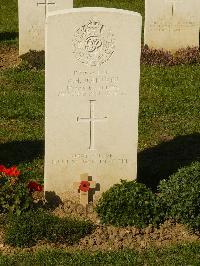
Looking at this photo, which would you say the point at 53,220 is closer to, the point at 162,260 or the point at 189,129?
Result: the point at 162,260

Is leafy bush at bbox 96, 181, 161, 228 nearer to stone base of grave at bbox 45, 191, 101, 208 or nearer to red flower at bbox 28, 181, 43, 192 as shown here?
stone base of grave at bbox 45, 191, 101, 208

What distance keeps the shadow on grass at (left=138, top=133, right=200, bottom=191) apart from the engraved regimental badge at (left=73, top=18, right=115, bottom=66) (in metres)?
1.87

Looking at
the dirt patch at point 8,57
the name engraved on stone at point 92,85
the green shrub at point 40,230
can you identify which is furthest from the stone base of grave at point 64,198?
the dirt patch at point 8,57

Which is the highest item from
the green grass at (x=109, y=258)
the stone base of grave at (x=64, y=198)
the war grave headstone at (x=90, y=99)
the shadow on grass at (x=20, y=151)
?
the war grave headstone at (x=90, y=99)

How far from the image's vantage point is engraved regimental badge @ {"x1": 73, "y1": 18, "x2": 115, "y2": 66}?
8102mm

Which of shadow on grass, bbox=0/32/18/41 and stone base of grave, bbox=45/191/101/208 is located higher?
shadow on grass, bbox=0/32/18/41

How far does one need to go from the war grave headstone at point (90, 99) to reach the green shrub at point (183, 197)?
1.94 ft

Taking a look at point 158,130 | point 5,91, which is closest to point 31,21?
point 5,91

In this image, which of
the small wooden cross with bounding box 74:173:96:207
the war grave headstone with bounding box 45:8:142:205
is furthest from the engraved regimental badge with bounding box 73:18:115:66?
the small wooden cross with bounding box 74:173:96:207

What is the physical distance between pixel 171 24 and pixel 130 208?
788 cm

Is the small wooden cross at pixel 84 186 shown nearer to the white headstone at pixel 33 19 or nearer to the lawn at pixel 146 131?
the lawn at pixel 146 131

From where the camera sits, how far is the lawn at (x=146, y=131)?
7.64 meters

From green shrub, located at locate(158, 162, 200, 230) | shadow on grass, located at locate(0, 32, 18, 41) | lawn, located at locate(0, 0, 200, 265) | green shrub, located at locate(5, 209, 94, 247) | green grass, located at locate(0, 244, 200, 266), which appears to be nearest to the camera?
green grass, located at locate(0, 244, 200, 266)

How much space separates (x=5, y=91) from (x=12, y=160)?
309cm
